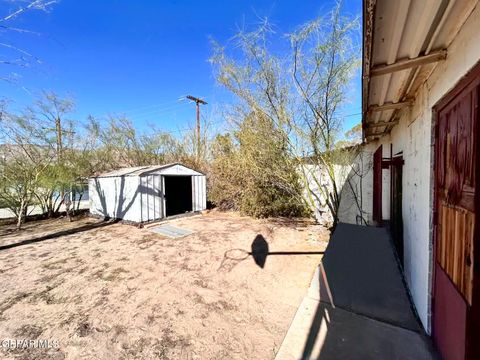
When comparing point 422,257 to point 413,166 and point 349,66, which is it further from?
point 349,66

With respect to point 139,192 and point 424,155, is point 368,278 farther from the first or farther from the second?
point 139,192

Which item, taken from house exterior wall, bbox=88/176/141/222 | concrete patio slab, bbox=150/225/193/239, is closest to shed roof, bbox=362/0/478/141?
concrete patio slab, bbox=150/225/193/239

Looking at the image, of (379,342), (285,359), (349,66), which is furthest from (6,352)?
(349,66)

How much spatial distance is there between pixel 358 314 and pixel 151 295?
2.64 metres

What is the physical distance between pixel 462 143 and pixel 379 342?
1.80 meters

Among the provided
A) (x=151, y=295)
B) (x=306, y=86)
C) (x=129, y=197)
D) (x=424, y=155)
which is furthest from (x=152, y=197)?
(x=424, y=155)

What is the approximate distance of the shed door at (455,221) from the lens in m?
1.30

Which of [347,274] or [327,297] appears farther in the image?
[347,274]

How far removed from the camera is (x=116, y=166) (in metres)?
12.4

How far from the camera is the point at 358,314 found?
245 centimetres

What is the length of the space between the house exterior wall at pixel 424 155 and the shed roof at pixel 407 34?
0.21 feet

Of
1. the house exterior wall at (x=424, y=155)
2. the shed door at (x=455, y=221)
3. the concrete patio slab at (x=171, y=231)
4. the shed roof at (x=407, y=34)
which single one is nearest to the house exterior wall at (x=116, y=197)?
the concrete patio slab at (x=171, y=231)

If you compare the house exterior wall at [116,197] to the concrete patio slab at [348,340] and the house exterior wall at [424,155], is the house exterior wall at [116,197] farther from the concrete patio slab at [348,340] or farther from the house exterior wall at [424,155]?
the house exterior wall at [424,155]

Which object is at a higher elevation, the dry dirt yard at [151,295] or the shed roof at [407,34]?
the shed roof at [407,34]
